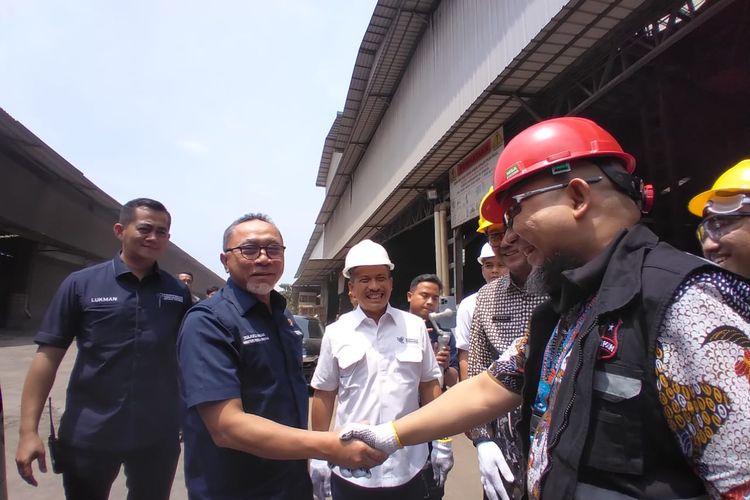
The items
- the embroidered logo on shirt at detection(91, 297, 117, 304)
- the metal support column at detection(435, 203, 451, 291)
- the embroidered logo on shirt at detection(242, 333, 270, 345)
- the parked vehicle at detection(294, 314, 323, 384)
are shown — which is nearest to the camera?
the embroidered logo on shirt at detection(242, 333, 270, 345)

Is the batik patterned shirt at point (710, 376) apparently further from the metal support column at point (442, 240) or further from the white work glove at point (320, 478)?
the metal support column at point (442, 240)

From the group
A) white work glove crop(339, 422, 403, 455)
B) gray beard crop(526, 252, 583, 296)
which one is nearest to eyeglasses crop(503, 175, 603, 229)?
gray beard crop(526, 252, 583, 296)

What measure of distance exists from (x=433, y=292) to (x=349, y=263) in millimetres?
1683

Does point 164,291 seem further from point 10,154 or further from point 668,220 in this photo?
point 10,154

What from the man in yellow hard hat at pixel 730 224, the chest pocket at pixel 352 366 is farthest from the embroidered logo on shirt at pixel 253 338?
the man in yellow hard hat at pixel 730 224

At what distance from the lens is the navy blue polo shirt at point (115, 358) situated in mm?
2230

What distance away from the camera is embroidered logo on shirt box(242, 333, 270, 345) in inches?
67.0

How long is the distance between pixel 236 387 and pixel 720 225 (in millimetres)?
2435

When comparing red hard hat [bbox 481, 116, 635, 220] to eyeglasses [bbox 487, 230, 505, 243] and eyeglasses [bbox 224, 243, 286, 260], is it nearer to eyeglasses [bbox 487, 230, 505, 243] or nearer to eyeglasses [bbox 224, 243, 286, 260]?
eyeglasses [bbox 224, 243, 286, 260]

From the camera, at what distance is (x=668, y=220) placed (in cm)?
694

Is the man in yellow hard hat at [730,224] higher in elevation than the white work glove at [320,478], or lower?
higher

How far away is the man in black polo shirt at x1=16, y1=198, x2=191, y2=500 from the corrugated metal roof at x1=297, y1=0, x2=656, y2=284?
4842mm

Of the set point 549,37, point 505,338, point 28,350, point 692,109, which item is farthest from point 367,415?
point 28,350

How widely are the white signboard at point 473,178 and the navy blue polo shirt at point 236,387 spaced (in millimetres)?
5814
